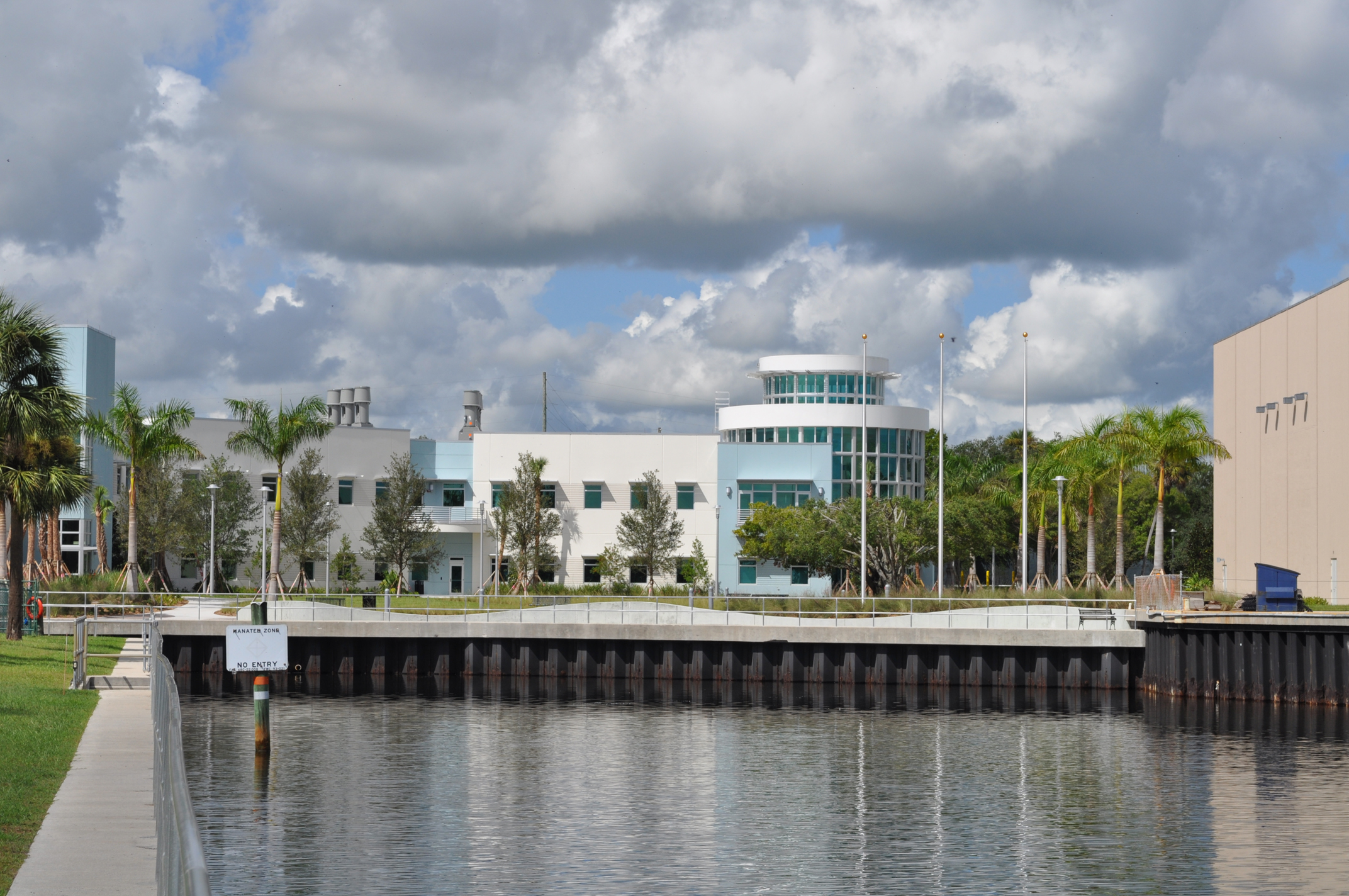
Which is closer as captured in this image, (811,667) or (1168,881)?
(1168,881)

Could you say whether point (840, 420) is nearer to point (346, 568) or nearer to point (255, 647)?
point (346, 568)

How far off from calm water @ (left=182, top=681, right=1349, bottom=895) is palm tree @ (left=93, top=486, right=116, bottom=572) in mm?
36854

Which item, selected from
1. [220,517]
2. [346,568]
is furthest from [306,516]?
[346,568]

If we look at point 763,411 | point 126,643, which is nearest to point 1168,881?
point 126,643

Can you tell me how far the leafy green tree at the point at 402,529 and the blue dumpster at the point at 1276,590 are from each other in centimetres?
4694

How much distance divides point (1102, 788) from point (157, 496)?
59827 millimetres

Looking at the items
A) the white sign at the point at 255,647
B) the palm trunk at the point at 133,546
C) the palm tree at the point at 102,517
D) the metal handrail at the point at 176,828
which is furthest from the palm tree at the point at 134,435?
the metal handrail at the point at 176,828

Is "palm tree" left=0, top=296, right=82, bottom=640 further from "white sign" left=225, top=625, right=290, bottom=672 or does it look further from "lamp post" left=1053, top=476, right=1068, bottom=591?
"lamp post" left=1053, top=476, right=1068, bottom=591

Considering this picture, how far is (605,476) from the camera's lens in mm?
85750

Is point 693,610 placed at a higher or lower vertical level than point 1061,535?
lower

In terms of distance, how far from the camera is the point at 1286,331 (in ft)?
197

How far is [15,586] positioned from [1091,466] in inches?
1724

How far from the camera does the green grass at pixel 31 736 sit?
1491 centimetres

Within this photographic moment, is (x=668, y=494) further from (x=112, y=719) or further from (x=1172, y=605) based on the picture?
(x=112, y=719)
